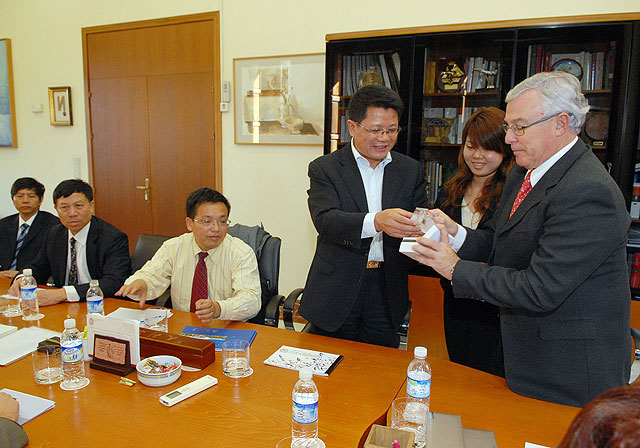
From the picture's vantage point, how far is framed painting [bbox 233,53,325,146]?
390cm

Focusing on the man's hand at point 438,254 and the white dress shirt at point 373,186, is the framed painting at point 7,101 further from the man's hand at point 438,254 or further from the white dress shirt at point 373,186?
the man's hand at point 438,254

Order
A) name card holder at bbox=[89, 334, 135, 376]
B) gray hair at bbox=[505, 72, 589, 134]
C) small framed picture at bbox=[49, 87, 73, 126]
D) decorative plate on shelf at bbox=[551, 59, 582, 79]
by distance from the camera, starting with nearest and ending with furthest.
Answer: gray hair at bbox=[505, 72, 589, 134], name card holder at bbox=[89, 334, 135, 376], decorative plate on shelf at bbox=[551, 59, 582, 79], small framed picture at bbox=[49, 87, 73, 126]

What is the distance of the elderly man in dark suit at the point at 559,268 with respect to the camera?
132 centimetres

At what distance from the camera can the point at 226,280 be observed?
2316 millimetres

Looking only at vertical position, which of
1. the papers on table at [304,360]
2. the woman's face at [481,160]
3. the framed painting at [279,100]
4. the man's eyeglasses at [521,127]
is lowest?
the papers on table at [304,360]

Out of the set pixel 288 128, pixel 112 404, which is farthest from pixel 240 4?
pixel 112 404

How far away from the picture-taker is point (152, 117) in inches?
182

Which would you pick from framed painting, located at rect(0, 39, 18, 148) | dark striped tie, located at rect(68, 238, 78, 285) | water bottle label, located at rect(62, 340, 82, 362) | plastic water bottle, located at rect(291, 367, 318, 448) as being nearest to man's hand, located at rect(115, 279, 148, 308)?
water bottle label, located at rect(62, 340, 82, 362)

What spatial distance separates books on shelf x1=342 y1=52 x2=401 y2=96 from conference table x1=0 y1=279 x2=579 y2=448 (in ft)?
7.60

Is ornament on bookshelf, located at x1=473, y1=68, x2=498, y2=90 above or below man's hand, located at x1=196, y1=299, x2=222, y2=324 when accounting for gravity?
above

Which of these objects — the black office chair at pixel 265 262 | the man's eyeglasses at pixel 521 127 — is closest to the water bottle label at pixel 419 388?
the man's eyeglasses at pixel 521 127

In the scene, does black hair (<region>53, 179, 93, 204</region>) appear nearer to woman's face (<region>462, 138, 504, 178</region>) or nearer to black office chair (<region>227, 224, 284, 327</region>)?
black office chair (<region>227, 224, 284, 327</region>)

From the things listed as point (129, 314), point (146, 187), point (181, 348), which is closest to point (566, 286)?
point (181, 348)

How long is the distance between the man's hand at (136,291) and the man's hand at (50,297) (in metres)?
0.37
